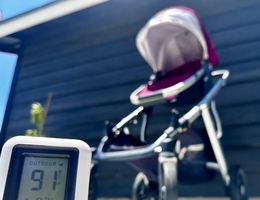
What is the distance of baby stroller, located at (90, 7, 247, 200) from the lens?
1.76 m

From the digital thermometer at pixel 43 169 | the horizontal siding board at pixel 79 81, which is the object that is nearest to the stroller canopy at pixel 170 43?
the horizontal siding board at pixel 79 81

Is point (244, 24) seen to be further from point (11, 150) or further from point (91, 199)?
point (11, 150)

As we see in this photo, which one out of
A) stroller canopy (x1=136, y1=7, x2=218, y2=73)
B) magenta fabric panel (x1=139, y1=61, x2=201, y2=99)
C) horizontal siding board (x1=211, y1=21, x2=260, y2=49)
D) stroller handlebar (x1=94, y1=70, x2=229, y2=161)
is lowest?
stroller handlebar (x1=94, y1=70, x2=229, y2=161)

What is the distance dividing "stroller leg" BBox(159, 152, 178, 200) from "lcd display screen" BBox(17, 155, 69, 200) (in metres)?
0.85

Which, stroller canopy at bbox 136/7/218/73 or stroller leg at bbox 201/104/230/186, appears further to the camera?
stroller canopy at bbox 136/7/218/73

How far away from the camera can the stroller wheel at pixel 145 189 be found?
2299mm

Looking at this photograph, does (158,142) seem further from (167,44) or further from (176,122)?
(167,44)

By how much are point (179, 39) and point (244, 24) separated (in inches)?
28.9

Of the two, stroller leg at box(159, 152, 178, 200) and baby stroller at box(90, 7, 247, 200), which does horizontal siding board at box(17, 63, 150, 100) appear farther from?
stroller leg at box(159, 152, 178, 200)

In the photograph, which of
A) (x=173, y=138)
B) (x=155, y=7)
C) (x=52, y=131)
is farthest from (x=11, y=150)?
(x=52, y=131)

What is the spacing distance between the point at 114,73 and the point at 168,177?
2.09 m

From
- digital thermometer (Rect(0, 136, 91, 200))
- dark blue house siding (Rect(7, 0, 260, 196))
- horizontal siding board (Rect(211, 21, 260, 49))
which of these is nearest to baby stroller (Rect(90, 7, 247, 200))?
dark blue house siding (Rect(7, 0, 260, 196))

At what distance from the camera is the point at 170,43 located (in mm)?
2475

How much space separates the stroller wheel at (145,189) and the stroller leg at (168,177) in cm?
63
